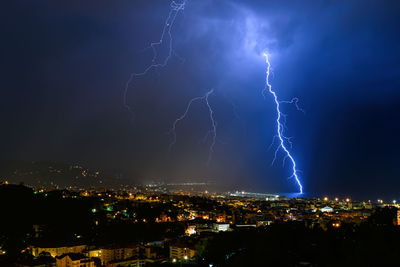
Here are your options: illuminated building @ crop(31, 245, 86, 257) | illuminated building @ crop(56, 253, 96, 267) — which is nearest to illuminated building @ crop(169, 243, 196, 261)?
illuminated building @ crop(56, 253, 96, 267)

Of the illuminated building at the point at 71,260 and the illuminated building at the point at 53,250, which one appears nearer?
the illuminated building at the point at 71,260

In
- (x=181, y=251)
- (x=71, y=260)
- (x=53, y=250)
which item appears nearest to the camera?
(x=71, y=260)

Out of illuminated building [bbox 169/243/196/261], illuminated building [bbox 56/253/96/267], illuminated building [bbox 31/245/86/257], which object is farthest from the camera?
illuminated building [bbox 31/245/86/257]

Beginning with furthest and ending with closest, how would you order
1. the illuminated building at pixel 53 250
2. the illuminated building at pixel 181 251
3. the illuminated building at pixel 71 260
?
the illuminated building at pixel 53 250 → the illuminated building at pixel 181 251 → the illuminated building at pixel 71 260

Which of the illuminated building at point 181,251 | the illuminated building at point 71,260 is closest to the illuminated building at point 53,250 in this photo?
the illuminated building at point 71,260

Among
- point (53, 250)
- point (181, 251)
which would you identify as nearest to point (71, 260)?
point (53, 250)

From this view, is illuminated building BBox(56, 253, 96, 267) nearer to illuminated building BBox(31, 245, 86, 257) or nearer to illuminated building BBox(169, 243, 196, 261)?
illuminated building BBox(31, 245, 86, 257)

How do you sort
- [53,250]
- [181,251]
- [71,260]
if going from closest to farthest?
[71,260] → [181,251] → [53,250]

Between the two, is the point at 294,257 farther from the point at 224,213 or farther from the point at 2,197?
the point at 224,213

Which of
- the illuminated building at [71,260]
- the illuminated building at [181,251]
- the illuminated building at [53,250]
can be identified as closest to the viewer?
the illuminated building at [71,260]

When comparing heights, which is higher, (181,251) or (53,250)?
(53,250)

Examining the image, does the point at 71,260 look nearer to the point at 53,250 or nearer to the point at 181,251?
the point at 53,250

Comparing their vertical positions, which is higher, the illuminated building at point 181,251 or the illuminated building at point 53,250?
the illuminated building at point 53,250

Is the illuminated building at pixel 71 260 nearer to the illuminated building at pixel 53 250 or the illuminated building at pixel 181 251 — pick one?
the illuminated building at pixel 53 250
